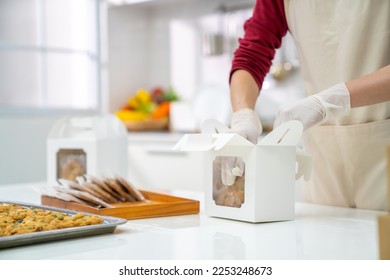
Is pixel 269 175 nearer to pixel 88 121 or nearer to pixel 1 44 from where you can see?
pixel 88 121

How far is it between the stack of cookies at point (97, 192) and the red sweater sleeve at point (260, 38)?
49cm

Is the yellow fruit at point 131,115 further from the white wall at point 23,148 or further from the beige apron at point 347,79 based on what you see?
the beige apron at point 347,79

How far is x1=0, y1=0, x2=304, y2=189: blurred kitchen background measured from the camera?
9.45 feet

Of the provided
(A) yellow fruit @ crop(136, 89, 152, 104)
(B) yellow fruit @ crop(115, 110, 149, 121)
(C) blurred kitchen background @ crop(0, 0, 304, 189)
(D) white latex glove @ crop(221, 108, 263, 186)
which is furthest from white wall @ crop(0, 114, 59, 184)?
(D) white latex glove @ crop(221, 108, 263, 186)

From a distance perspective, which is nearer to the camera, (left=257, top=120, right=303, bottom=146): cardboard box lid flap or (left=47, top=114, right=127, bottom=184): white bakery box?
(left=257, top=120, right=303, bottom=146): cardboard box lid flap

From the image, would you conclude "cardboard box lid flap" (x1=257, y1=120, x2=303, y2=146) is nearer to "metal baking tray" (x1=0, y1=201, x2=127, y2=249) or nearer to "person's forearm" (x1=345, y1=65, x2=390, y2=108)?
"person's forearm" (x1=345, y1=65, x2=390, y2=108)

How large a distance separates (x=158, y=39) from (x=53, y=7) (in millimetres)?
970

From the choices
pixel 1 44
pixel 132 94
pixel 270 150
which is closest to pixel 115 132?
pixel 270 150

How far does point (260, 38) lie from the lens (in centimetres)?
159

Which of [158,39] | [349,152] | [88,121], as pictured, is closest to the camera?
[349,152]

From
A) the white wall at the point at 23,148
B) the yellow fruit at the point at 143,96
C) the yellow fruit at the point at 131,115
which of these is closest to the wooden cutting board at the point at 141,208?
the white wall at the point at 23,148

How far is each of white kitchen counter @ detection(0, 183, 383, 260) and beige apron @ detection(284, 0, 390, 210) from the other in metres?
0.21

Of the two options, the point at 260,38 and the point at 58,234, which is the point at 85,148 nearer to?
the point at 260,38
